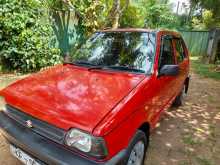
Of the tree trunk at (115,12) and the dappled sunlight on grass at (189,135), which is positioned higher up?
the tree trunk at (115,12)

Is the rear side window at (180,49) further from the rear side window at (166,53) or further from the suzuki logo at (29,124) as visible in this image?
the suzuki logo at (29,124)

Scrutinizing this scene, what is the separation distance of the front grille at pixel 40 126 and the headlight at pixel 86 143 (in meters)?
0.09

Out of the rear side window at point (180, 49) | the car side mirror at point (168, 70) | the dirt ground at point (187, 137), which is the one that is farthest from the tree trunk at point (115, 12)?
the car side mirror at point (168, 70)

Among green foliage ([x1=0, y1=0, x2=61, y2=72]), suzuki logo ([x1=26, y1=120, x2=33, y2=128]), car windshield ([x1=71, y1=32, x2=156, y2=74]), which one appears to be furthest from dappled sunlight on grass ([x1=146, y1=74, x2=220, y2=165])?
green foliage ([x1=0, y1=0, x2=61, y2=72])

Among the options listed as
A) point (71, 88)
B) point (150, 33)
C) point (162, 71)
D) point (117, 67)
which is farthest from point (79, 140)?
point (150, 33)

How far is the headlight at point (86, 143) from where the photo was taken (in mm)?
1943

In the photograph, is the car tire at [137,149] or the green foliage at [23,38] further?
the green foliage at [23,38]

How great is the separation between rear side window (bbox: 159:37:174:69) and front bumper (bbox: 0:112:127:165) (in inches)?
67.6

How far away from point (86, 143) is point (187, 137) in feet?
8.37

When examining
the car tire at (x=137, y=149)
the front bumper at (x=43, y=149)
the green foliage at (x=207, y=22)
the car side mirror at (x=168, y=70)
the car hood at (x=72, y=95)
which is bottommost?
the car tire at (x=137, y=149)

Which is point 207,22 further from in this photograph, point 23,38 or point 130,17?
point 23,38

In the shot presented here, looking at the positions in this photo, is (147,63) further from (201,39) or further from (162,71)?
(201,39)

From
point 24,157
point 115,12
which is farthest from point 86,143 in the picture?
point 115,12

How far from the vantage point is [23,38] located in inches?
253
